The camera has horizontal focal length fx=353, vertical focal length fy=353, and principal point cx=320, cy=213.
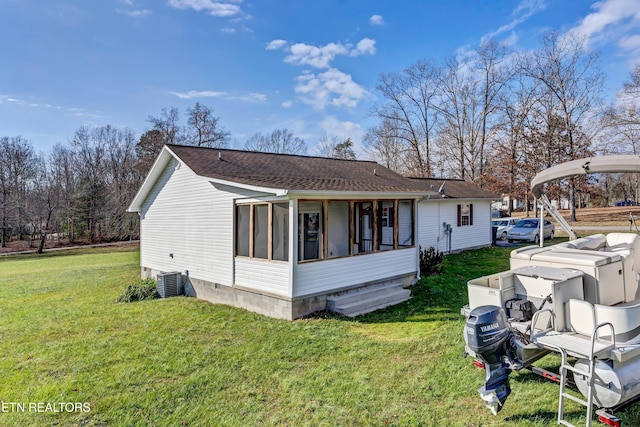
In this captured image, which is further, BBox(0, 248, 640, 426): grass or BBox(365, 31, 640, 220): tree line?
BBox(365, 31, 640, 220): tree line

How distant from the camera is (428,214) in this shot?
15.0 m

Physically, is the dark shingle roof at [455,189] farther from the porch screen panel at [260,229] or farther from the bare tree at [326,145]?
the bare tree at [326,145]

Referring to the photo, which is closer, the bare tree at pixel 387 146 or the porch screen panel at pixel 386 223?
the porch screen panel at pixel 386 223

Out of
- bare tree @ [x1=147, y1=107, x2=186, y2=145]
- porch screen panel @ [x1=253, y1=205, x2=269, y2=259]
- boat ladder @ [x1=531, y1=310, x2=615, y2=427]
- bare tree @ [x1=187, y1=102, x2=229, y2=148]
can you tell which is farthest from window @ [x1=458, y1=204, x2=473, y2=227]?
bare tree @ [x1=147, y1=107, x2=186, y2=145]

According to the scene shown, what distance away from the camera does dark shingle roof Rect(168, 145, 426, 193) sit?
8375 millimetres

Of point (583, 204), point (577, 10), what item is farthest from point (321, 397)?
point (583, 204)

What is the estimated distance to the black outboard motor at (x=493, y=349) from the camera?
329 cm

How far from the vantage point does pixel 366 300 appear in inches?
322

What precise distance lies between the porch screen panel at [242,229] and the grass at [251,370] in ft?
4.78

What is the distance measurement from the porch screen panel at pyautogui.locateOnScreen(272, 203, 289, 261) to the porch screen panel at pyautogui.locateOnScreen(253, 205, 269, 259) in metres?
0.32

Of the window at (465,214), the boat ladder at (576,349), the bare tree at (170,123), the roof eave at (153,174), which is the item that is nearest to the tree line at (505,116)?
the window at (465,214)

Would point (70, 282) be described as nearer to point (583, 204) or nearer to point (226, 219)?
point (226, 219)

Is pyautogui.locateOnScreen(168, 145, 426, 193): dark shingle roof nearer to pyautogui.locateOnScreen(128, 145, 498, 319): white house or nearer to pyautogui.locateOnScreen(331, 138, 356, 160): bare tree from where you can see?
pyautogui.locateOnScreen(128, 145, 498, 319): white house

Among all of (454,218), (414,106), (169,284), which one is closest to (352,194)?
(169,284)
